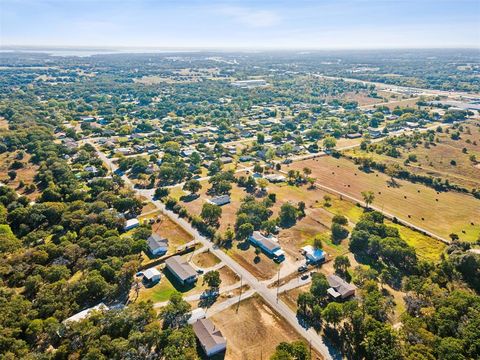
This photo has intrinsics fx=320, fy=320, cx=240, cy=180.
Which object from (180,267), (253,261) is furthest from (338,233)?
(180,267)

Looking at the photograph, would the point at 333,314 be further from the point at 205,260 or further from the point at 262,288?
the point at 205,260

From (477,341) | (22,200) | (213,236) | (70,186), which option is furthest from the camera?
(70,186)

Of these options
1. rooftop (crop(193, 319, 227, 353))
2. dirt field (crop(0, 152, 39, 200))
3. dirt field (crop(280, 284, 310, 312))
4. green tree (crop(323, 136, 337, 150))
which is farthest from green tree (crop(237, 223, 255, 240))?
green tree (crop(323, 136, 337, 150))

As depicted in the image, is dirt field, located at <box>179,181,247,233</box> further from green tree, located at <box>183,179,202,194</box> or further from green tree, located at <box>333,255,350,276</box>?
green tree, located at <box>333,255,350,276</box>

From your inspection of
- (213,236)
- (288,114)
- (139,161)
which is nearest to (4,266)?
(213,236)

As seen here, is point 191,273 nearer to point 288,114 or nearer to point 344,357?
point 344,357

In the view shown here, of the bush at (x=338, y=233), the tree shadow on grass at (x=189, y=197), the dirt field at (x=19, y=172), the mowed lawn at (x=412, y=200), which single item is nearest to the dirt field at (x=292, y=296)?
the bush at (x=338, y=233)
